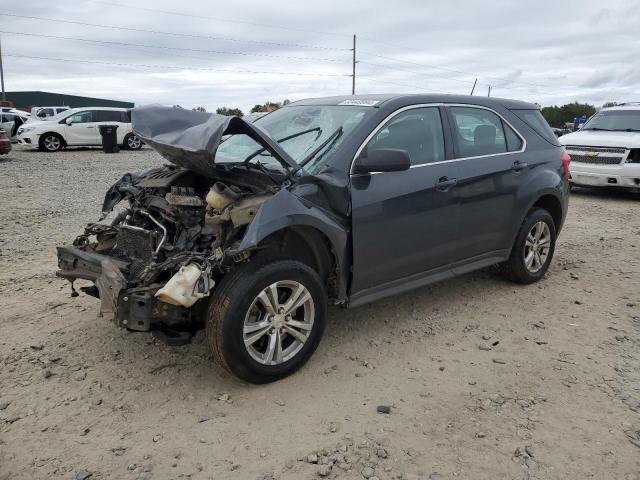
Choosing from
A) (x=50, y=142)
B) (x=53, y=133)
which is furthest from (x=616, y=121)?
(x=50, y=142)

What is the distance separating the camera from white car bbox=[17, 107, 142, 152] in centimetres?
1903

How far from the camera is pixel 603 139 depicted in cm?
1077

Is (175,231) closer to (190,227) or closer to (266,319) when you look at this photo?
(190,227)

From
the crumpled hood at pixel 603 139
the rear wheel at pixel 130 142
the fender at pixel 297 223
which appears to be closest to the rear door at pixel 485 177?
the fender at pixel 297 223

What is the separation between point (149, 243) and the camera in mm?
3588

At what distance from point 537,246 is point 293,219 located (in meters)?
3.10

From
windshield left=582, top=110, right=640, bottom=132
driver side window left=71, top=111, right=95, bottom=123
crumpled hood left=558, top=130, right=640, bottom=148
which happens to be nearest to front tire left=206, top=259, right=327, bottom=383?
crumpled hood left=558, top=130, right=640, bottom=148

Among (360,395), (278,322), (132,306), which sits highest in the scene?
(132,306)

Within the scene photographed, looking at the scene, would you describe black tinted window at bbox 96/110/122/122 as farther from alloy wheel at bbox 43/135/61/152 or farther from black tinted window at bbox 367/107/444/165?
black tinted window at bbox 367/107/444/165

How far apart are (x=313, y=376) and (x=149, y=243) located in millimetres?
1412

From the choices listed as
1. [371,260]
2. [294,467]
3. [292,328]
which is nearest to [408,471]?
[294,467]

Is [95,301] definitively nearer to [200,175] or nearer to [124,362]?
[124,362]

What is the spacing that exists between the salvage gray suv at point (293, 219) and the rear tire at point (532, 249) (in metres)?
0.30

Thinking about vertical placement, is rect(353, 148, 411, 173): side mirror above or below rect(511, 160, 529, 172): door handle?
above
